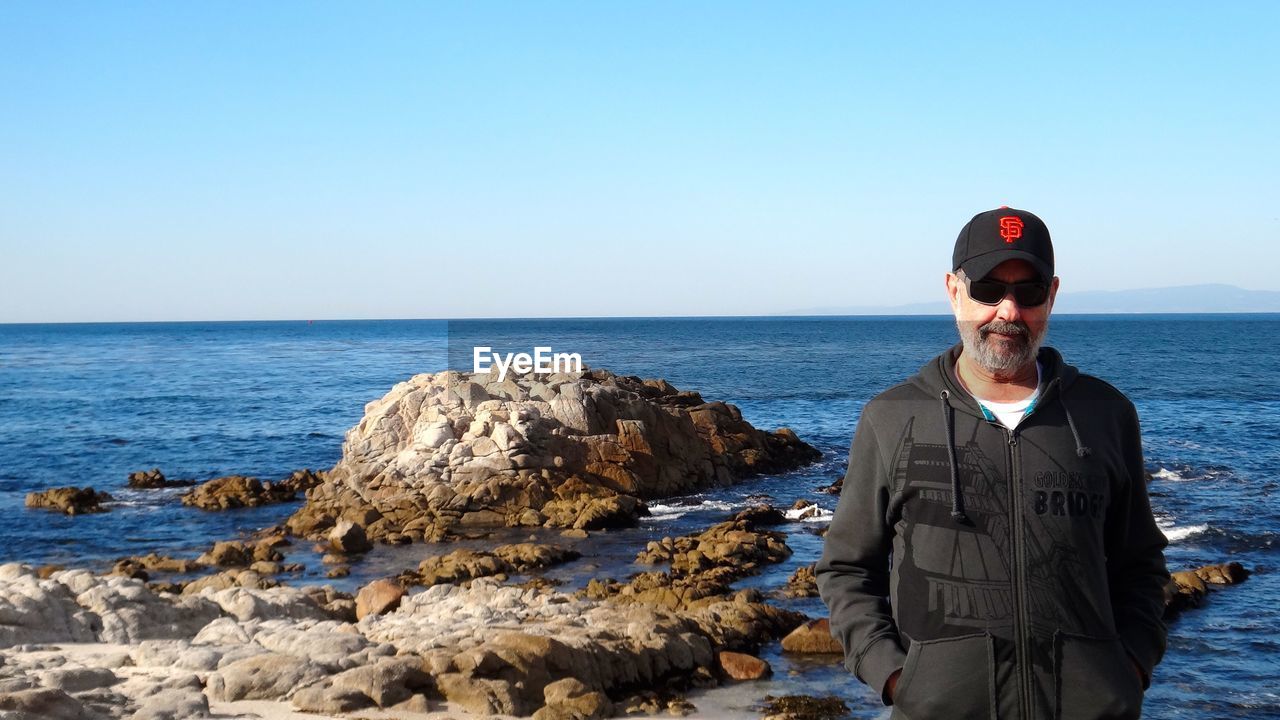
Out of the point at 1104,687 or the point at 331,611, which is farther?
the point at 331,611

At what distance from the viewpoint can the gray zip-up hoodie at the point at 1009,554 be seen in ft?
12.0

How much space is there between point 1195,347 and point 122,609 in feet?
384

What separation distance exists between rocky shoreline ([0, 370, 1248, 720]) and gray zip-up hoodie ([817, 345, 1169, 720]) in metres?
8.80

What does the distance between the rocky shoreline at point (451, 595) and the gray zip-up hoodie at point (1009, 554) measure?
8.80 meters

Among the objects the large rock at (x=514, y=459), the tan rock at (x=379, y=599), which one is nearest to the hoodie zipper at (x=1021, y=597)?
the tan rock at (x=379, y=599)

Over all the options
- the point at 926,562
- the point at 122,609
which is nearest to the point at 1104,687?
the point at 926,562

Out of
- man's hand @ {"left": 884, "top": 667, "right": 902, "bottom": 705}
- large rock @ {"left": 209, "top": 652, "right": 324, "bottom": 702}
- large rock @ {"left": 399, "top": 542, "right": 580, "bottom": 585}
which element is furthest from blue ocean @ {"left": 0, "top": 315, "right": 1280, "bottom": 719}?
man's hand @ {"left": 884, "top": 667, "right": 902, "bottom": 705}

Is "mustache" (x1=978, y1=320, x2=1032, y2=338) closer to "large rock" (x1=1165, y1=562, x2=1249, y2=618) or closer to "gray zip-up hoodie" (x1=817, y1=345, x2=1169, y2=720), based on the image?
"gray zip-up hoodie" (x1=817, y1=345, x2=1169, y2=720)

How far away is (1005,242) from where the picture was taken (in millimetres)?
3842

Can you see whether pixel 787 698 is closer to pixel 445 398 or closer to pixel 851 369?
pixel 445 398

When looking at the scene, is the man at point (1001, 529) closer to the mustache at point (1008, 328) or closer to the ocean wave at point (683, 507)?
the mustache at point (1008, 328)

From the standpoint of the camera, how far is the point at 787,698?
44.8 feet

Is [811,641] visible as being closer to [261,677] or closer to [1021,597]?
[261,677]

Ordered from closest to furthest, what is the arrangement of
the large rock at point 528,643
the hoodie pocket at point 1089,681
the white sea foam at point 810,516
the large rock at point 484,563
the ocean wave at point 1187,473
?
the hoodie pocket at point 1089,681, the large rock at point 528,643, the large rock at point 484,563, the white sea foam at point 810,516, the ocean wave at point 1187,473
